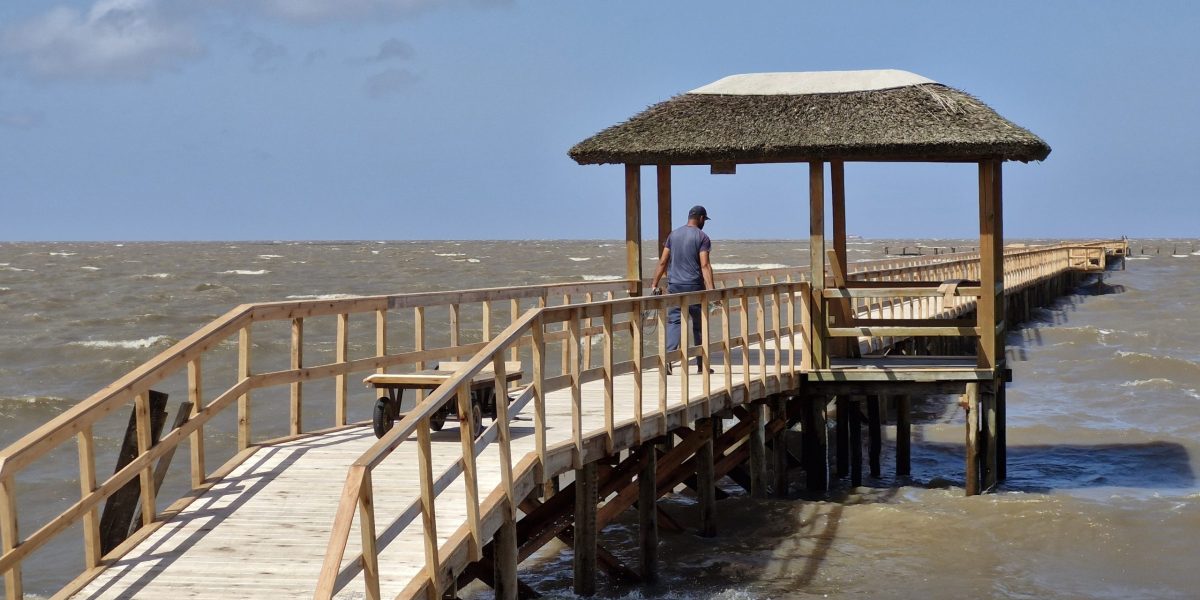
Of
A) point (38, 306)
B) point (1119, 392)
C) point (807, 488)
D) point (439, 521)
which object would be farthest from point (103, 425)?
point (38, 306)

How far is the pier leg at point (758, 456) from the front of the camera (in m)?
13.0

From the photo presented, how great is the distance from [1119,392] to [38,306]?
3046cm

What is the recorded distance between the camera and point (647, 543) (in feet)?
34.6

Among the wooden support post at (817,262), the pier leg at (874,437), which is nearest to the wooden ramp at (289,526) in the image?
the wooden support post at (817,262)

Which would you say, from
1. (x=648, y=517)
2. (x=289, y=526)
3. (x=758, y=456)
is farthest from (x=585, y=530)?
(x=758, y=456)

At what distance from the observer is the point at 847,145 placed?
42.0 ft

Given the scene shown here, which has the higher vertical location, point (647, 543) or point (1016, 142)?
point (1016, 142)

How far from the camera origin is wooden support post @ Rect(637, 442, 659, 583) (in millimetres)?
10500

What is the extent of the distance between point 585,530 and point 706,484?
2.60 meters

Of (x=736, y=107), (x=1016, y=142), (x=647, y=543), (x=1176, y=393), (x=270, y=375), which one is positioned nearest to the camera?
(x=270, y=375)

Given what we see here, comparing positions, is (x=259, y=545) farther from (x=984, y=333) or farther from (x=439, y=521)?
(x=984, y=333)

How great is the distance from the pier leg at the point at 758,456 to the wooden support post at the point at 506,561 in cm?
543

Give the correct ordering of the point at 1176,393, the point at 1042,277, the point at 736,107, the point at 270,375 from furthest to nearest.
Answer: the point at 1042,277 → the point at 1176,393 → the point at 736,107 → the point at 270,375

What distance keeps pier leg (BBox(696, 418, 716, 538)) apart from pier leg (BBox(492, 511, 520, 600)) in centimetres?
412
